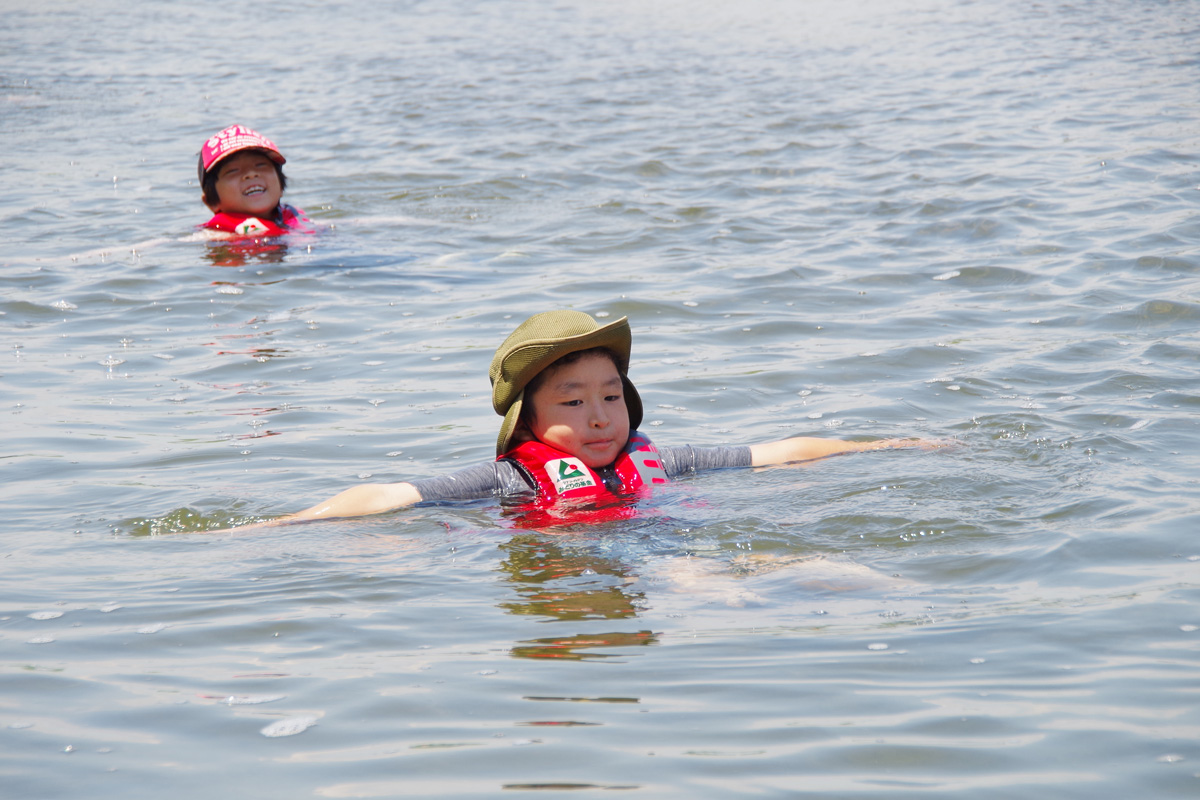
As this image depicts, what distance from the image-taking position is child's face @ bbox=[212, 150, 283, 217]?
11062 mm

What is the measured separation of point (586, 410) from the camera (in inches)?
217

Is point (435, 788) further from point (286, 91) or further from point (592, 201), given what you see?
point (286, 91)

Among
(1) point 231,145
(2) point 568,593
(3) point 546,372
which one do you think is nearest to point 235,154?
(1) point 231,145

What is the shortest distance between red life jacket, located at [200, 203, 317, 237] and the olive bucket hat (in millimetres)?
6158

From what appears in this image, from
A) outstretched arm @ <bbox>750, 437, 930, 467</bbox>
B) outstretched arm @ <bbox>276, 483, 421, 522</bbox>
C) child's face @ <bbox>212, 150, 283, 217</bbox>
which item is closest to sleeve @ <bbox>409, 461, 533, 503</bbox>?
outstretched arm @ <bbox>276, 483, 421, 522</bbox>

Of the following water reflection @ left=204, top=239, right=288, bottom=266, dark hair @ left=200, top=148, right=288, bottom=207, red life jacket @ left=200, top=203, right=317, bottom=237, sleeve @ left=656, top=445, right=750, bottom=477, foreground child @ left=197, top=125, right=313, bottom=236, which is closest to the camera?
sleeve @ left=656, top=445, right=750, bottom=477

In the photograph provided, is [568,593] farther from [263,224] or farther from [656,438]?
[263,224]

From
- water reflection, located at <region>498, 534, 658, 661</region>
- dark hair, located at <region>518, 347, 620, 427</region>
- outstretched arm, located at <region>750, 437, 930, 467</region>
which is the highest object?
dark hair, located at <region>518, 347, 620, 427</region>

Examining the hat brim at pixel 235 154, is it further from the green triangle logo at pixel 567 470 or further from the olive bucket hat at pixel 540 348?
the green triangle logo at pixel 567 470

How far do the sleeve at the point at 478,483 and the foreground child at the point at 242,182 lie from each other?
6.29 m

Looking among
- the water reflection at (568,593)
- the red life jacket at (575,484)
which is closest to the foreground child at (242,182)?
the red life jacket at (575,484)

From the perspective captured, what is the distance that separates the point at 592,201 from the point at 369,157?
4198 mm

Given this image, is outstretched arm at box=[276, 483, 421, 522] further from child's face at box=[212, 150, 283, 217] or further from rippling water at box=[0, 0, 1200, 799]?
child's face at box=[212, 150, 283, 217]

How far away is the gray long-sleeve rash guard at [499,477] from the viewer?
547 cm
